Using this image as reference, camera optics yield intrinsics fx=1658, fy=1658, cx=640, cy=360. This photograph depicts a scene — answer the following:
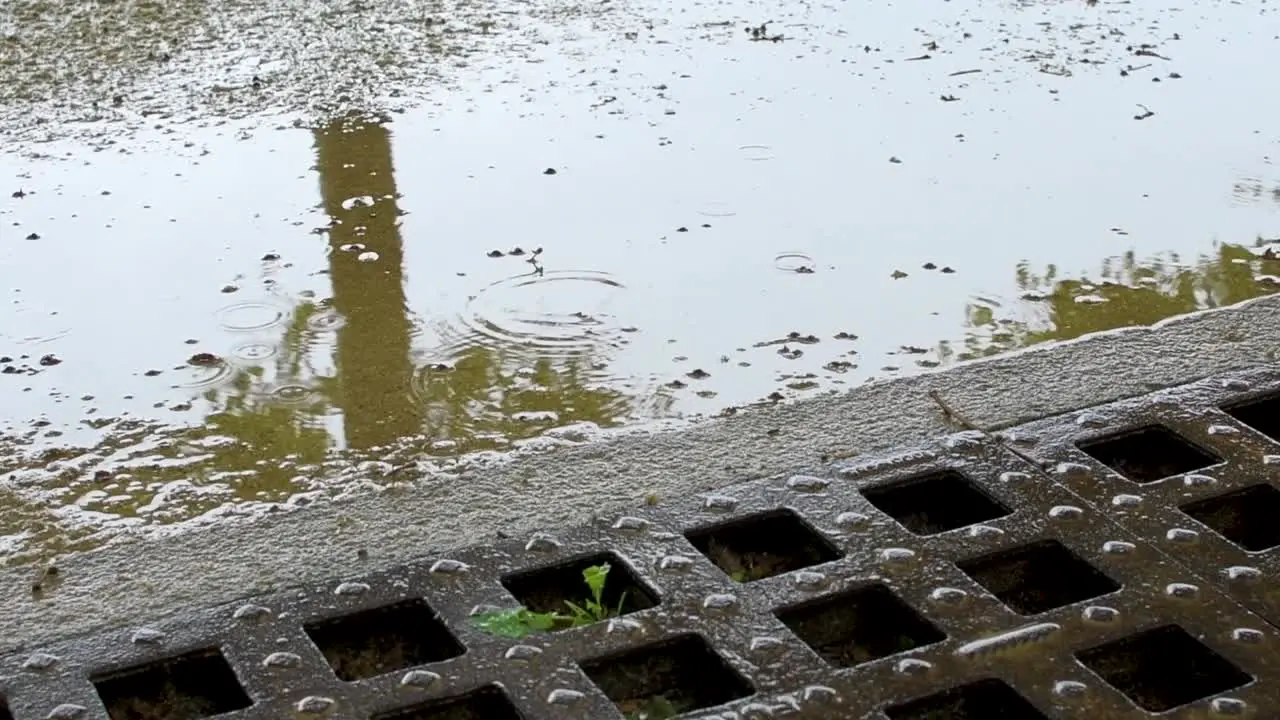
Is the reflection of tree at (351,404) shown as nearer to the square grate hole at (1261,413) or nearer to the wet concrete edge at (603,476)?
the wet concrete edge at (603,476)

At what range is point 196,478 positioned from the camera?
270cm

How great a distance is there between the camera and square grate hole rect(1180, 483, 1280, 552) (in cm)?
244

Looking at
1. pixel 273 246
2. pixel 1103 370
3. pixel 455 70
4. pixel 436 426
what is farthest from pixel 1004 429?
pixel 455 70

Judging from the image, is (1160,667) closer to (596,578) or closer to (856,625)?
(856,625)

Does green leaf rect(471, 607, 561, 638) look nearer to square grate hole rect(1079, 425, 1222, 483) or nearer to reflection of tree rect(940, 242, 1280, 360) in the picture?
square grate hole rect(1079, 425, 1222, 483)

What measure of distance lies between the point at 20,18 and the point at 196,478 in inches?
131

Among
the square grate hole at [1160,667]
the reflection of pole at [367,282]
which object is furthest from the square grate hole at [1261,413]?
the reflection of pole at [367,282]

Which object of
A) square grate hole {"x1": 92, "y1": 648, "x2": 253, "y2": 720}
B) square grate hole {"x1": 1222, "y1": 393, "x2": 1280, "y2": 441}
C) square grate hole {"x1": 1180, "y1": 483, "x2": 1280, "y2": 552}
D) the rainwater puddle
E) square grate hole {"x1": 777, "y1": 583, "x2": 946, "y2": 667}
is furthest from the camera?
the rainwater puddle

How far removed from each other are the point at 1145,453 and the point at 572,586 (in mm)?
991

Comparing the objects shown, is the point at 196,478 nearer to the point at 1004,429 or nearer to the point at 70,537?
the point at 70,537

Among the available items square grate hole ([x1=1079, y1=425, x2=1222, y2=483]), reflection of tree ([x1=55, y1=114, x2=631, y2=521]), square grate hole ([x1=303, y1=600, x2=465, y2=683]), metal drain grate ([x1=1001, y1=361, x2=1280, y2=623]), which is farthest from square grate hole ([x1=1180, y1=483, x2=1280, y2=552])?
square grate hole ([x1=303, y1=600, x2=465, y2=683])

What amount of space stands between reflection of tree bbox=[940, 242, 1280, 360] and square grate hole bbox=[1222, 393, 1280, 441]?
490 mm

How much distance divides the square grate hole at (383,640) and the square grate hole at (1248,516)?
44.2 inches

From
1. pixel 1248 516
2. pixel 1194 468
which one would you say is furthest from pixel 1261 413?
pixel 1248 516
